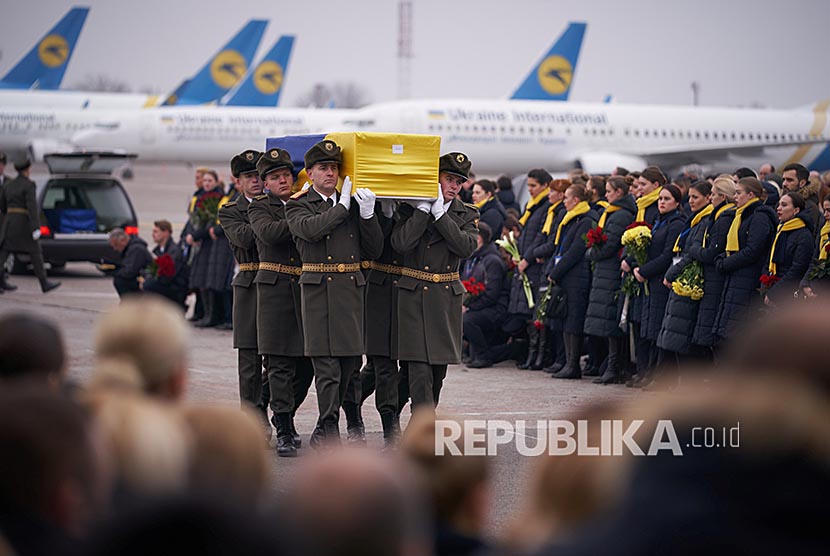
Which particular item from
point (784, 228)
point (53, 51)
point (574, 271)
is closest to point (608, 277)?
point (574, 271)

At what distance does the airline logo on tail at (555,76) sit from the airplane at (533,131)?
5933mm

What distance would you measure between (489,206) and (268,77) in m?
46.7

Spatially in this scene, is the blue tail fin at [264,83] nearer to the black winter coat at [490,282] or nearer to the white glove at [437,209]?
the black winter coat at [490,282]

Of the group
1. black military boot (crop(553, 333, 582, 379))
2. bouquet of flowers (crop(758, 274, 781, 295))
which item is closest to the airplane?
black military boot (crop(553, 333, 582, 379))

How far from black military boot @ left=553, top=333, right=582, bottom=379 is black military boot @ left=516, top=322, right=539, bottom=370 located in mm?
625

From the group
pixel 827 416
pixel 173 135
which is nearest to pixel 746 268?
pixel 827 416

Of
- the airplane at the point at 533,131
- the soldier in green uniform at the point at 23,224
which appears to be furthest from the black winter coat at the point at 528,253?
the airplane at the point at 533,131

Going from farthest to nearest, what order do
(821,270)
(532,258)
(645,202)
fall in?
(532,258) → (645,202) → (821,270)

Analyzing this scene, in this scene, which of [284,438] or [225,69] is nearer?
[284,438]

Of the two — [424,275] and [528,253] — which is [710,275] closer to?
[528,253]

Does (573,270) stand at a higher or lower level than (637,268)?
lower

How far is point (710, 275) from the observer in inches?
432

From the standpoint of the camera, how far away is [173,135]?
38125 mm

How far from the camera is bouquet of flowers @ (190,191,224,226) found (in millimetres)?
15575
